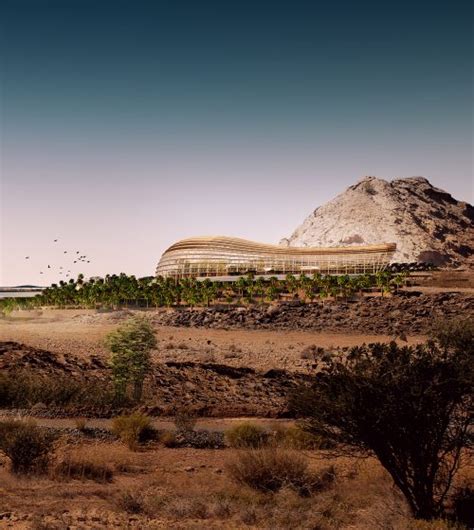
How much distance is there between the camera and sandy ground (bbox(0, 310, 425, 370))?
40250 mm

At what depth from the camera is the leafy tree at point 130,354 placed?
2702 centimetres

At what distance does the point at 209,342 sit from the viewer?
163ft

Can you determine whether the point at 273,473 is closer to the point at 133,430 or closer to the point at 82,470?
the point at 82,470

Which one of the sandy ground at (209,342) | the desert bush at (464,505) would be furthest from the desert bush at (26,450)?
the sandy ground at (209,342)

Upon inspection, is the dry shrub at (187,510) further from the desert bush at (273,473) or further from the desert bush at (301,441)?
the desert bush at (301,441)

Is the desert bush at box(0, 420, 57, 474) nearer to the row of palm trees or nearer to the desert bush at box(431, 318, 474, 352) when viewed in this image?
the desert bush at box(431, 318, 474, 352)

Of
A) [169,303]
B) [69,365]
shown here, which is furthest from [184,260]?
[69,365]

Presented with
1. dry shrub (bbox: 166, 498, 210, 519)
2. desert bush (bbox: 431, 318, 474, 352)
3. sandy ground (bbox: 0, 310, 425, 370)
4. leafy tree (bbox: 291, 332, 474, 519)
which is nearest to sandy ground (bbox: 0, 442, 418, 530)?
dry shrub (bbox: 166, 498, 210, 519)

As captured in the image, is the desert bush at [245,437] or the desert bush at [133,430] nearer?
the desert bush at [245,437]

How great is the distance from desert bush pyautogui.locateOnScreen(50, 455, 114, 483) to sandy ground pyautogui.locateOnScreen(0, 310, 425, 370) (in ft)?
78.0

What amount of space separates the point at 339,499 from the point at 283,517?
7.26 ft

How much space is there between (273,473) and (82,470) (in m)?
4.86

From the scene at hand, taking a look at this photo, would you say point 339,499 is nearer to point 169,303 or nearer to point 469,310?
point 469,310

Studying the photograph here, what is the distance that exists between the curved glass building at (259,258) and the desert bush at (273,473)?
10865cm
